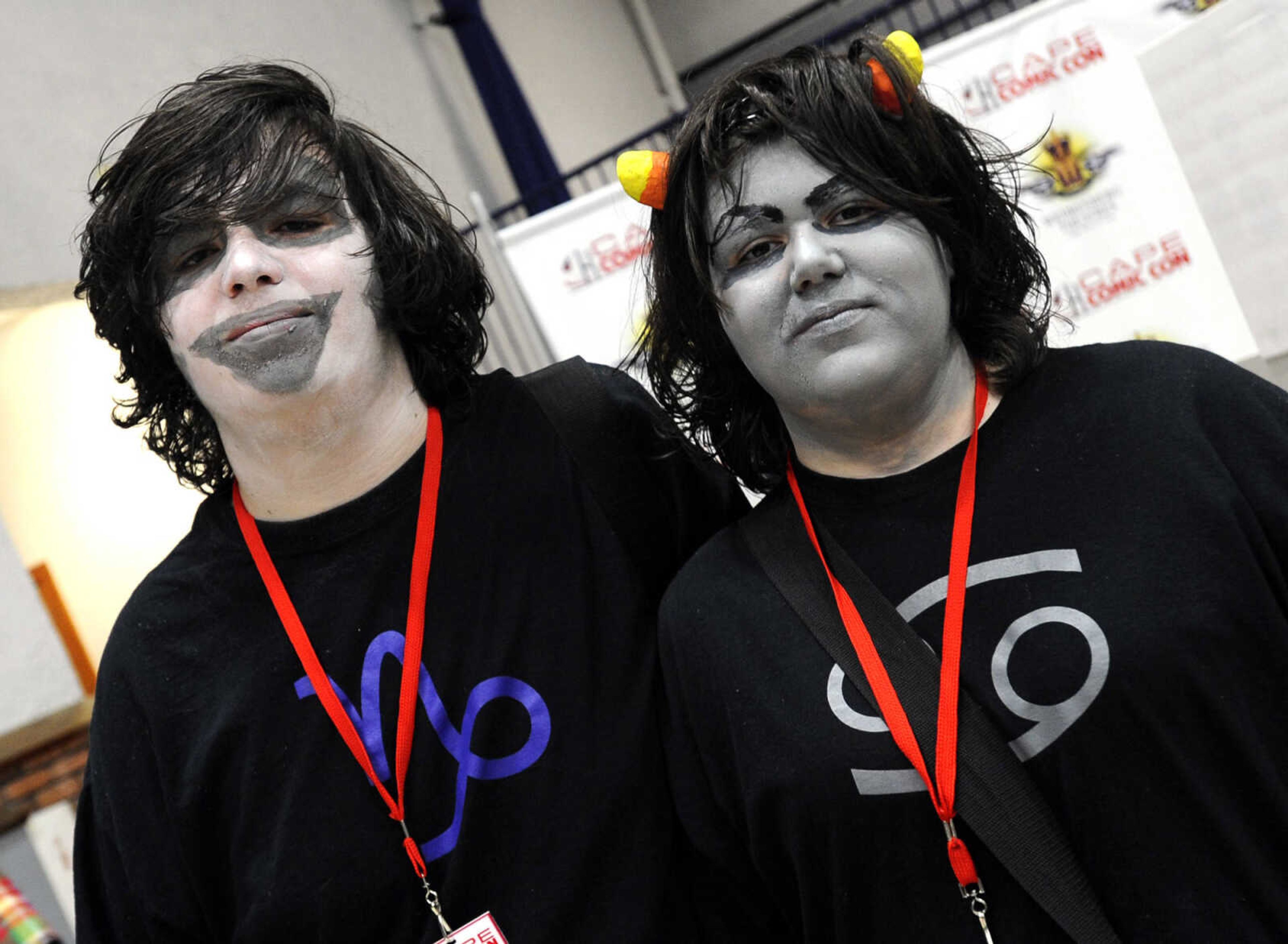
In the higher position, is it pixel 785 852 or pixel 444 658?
pixel 444 658

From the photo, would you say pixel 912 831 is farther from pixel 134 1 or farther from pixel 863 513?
pixel 134 1

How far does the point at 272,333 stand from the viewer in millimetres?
1783

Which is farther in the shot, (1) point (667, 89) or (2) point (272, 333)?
(1) point (667, 89)

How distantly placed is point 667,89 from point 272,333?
9835mm

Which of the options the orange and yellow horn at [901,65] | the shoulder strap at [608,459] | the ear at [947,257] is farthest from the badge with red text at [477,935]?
the orange and yellow horn at [901,65]

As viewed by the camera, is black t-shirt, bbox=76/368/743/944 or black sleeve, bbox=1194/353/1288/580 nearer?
black sleeve, bbox=1194/353/1288/580

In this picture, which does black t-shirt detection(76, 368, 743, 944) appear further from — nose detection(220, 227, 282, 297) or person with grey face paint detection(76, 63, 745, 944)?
nose detection(220, 227, 282, 297)

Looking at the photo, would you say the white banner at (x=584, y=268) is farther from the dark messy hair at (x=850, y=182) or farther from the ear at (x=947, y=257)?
the ear at (x=947, y=257)

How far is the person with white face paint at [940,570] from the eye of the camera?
1.41m

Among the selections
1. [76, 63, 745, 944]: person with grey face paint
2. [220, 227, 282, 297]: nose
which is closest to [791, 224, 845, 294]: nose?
[76, 63, 745, 944]: person with grey face paint

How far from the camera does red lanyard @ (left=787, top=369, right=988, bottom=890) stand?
4.75 ft

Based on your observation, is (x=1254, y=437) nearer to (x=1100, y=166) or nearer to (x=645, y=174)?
(x=645, y=174)

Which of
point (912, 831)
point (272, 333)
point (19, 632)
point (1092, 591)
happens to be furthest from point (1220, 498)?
point (19, 632)

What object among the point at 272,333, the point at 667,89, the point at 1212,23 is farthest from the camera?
the point at 667,89
